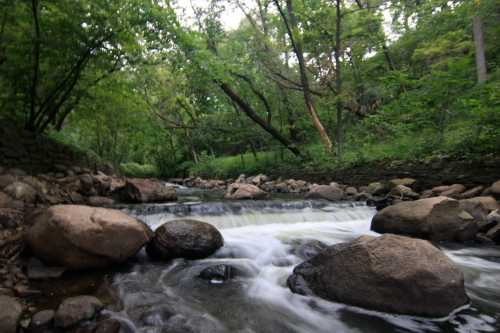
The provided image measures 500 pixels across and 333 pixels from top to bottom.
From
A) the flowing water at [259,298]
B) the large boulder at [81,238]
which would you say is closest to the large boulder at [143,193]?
the flowing water at [259,298]

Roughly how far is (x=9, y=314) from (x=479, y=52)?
12.3 metres

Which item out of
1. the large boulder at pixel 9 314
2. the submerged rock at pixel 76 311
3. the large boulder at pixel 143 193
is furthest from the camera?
the large boulder at pixel 143 193

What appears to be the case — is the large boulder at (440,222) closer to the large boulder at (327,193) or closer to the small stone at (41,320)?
the large boulder at (327,193)

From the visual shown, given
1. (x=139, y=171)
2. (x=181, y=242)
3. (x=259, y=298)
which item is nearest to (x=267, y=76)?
(x=181, y=242)

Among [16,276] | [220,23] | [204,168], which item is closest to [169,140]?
[204,168]

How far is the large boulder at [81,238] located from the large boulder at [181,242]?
1.22 feet

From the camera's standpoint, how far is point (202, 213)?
640cm

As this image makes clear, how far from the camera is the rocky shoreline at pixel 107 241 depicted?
259cm

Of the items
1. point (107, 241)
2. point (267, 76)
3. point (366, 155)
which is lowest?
point (107, 241)

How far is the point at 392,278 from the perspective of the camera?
265cm

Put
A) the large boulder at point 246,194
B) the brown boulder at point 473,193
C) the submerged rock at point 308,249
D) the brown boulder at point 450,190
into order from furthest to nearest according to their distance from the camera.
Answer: the large boulder at point 246,194 < the brown boulder at point 450,190 < the brown boulder at point 473,193 < the submerged rock at point 308,249

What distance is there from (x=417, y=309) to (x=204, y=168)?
62.0 feet

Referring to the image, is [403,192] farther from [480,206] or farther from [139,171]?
[139,171]

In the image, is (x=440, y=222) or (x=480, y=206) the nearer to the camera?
(x=440, y=222)
